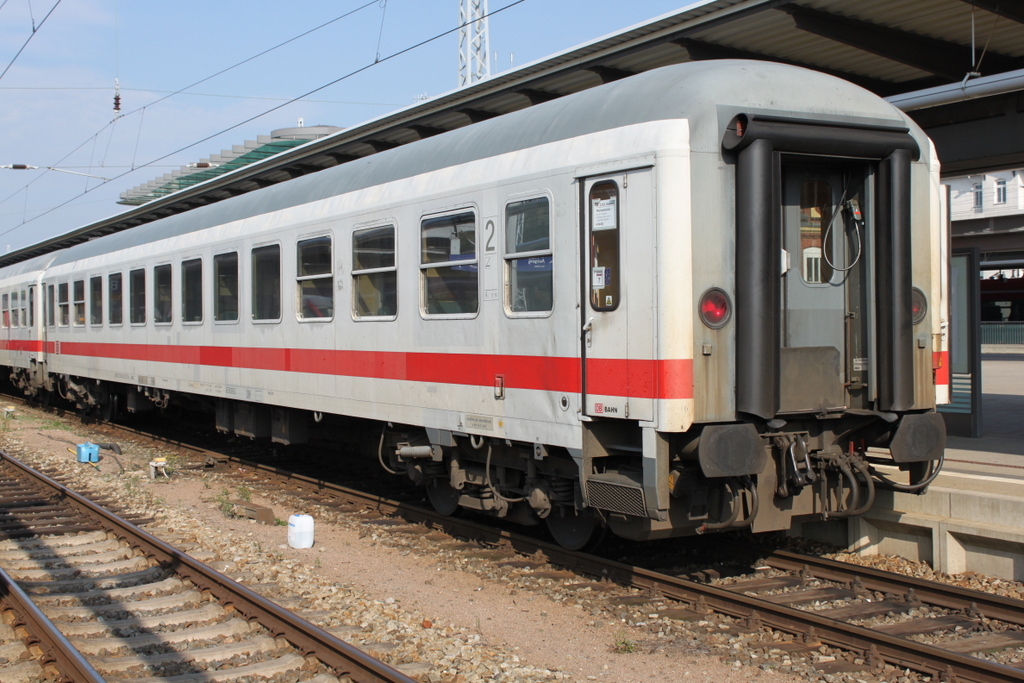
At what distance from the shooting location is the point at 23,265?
901 inches

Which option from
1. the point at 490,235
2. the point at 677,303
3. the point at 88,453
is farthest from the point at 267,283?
the point at 677,303

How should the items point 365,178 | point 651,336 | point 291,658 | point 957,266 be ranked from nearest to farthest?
point 291,658 < point 651,336 < point 365,178 < point 957,266

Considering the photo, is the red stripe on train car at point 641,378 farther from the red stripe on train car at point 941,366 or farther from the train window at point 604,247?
the red stripe on train car at point 941,366

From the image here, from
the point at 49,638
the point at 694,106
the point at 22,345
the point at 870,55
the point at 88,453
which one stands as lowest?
the point at 49,638

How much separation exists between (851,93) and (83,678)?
5.95 metres

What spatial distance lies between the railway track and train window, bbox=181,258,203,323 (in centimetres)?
446

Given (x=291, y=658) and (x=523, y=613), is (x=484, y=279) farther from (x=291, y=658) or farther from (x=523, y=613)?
(x=291, y=658)

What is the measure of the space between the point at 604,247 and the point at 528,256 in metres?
0.80

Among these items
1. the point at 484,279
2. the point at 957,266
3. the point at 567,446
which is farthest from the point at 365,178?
the point at 957,266

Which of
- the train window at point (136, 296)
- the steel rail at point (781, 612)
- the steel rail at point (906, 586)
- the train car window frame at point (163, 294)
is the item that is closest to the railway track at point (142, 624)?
the steel rail at point (781, 612)

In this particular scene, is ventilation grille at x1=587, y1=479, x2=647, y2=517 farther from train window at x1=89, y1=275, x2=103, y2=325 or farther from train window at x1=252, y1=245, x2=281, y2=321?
train window at x1=89, y1=275, x2=103, y2=325

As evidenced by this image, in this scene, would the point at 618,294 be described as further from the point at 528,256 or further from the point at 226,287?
the point at 226,287

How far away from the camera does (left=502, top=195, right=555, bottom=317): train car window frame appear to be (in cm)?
670

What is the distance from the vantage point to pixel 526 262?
22.8 ft
